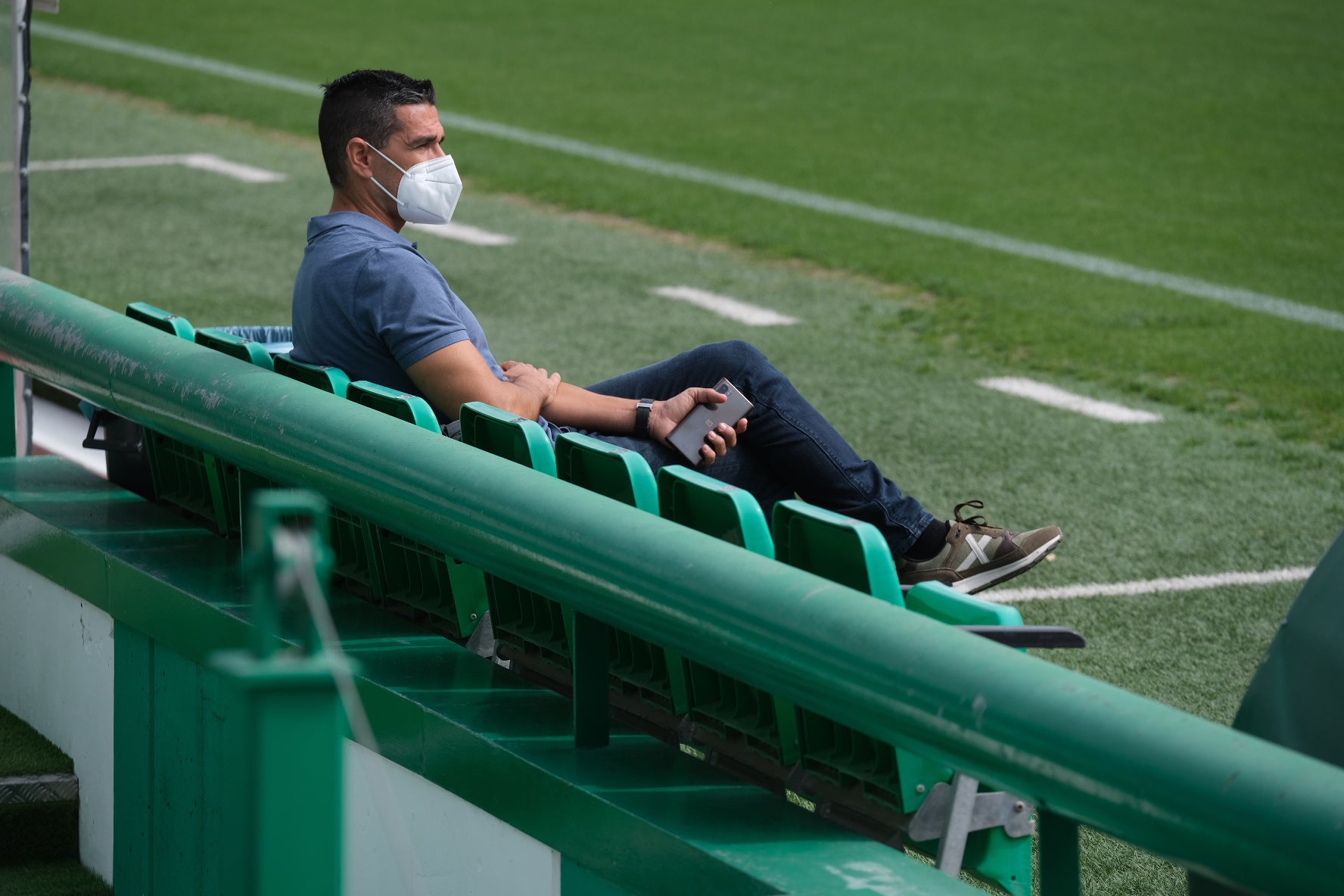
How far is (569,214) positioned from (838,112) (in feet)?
16.4

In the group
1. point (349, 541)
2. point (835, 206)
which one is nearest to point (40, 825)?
point (349, 541)

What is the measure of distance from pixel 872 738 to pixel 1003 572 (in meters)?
1.68

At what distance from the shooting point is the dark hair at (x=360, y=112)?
4.17m

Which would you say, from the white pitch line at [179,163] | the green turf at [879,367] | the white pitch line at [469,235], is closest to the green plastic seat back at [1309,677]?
the green turf at [879,367]

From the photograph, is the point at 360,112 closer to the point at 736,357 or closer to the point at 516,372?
the point at 516,372

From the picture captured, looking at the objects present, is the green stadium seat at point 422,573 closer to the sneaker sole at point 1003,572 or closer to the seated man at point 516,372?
the seated man at point 516,372

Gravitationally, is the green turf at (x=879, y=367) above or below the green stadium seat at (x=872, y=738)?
below

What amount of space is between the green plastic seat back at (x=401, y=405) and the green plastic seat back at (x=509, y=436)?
0.06m

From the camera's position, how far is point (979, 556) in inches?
161

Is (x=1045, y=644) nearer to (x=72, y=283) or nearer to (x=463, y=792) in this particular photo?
(x=463, y=792)

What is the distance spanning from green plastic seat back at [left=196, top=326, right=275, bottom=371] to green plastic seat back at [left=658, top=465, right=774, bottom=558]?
3.63 ft

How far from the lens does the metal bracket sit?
7.86 feet

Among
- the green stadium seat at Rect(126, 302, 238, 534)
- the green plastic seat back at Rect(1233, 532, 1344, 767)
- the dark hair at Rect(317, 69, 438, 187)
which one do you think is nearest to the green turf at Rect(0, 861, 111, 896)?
the green stadium seat at Rect(126, 302, 238, 534)

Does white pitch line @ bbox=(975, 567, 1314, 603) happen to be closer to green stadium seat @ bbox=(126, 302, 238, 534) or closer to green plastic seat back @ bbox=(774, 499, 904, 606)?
green stadium seat @ bbox=(126, 302, 238, 534)
